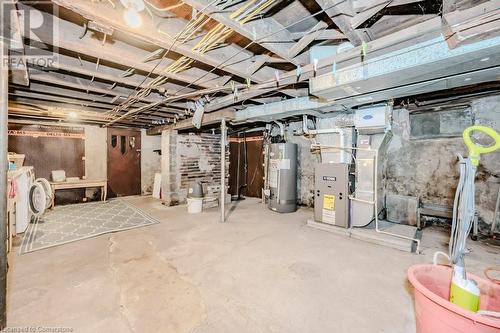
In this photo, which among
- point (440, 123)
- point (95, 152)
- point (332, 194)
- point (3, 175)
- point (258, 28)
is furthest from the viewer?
point (95, 152)

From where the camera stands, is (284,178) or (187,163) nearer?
(284,178)

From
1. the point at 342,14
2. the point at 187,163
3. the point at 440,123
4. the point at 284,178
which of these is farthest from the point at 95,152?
the point at 440,123

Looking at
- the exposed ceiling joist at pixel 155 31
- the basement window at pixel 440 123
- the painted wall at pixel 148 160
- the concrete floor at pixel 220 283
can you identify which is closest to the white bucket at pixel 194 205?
the concrete floor at pixel 220 283

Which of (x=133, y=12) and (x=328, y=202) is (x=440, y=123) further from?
(x=133, y=12)

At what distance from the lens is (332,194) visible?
371 cm

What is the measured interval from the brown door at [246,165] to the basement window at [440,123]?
3821 millimetres

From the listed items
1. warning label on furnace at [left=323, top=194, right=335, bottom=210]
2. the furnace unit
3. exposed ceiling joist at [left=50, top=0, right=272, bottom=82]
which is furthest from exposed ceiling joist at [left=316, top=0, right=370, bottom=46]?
warning label on furnace at [left=323, top=194, right=335, bottom=210]

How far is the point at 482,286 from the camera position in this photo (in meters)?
1.39

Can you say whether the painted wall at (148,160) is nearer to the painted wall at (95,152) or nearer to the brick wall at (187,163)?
the painted wall at (95,152)

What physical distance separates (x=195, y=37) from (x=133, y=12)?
1.93ft

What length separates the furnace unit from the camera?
11.7 ft

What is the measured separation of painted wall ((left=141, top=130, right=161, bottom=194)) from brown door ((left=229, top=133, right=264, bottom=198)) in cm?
272

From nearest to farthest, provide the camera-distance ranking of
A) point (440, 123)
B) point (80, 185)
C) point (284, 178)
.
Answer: point (440, 123) < point (284, 178) < point (80, 185)

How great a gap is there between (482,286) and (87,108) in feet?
20.6
